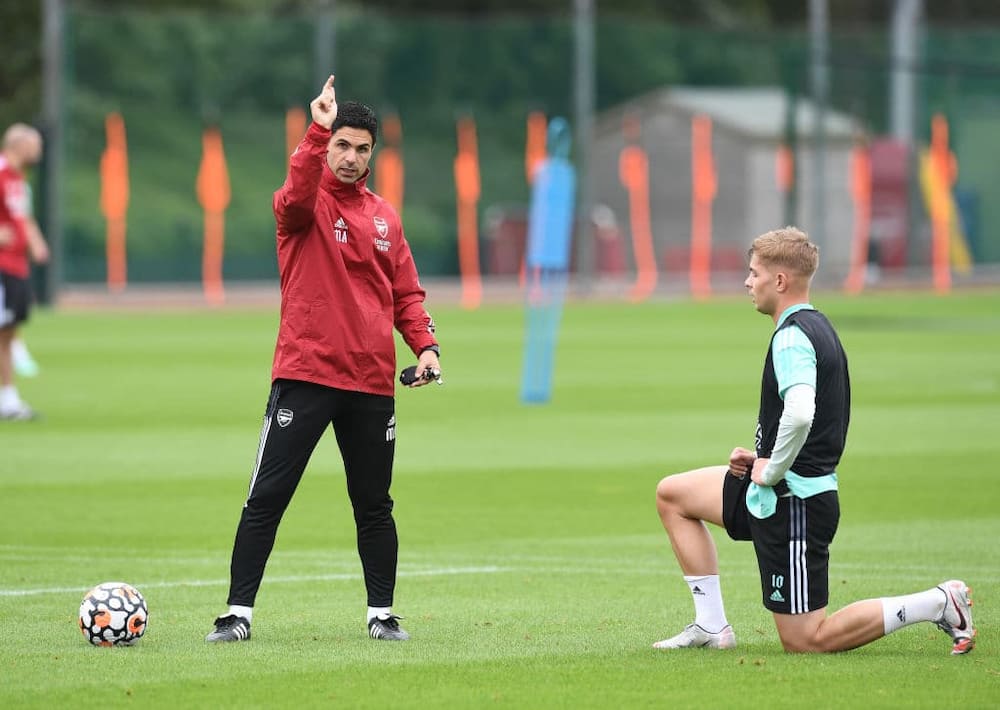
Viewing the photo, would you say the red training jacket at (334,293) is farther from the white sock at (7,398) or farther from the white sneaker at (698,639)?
the white sock at (7,398)

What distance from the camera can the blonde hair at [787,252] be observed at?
24.0ft

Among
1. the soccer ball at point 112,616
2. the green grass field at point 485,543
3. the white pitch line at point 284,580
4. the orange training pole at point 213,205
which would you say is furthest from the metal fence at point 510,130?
the soccer ball at point 112,616

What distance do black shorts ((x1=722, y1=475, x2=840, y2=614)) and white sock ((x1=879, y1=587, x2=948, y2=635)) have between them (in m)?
0.24

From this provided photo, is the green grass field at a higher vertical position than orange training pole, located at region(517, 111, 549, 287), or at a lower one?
lower

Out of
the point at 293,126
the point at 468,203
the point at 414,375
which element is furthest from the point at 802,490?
the point at 468,203

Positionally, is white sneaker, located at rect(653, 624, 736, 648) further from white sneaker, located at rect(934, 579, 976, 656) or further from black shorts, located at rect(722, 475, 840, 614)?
white sneaker, located at rect(934, 579, 976, 656)

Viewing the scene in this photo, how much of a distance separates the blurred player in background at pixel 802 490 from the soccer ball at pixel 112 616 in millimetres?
2312

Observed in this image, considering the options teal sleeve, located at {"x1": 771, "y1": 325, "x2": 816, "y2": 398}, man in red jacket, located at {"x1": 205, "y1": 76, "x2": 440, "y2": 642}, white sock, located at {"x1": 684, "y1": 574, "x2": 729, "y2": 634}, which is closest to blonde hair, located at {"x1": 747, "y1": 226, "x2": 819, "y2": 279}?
teal sleeve, located at {"x1": 771, "y1": 325, "x2": 816, "y2": 398}

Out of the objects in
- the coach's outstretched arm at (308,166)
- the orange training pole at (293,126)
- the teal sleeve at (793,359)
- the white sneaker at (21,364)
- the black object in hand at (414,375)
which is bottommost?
the white sneaker at (21,364)

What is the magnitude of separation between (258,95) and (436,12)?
1315 cm

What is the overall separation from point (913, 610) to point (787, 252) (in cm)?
139

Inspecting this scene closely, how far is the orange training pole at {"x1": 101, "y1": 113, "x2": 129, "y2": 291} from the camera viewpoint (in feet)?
132

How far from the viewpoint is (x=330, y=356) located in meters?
7.76

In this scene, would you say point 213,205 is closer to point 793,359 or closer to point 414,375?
point 414,375
